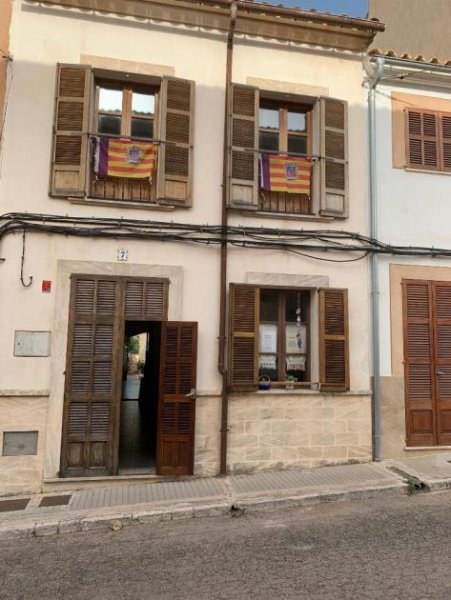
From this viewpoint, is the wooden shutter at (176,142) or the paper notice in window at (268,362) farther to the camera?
the paper notice in window at (268,362)

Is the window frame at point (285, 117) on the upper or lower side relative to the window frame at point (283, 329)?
upper

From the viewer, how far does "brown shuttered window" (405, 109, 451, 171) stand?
25.8 feet

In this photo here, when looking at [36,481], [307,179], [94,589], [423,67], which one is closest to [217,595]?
[94,589]

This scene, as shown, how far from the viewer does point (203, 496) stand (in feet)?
19.0

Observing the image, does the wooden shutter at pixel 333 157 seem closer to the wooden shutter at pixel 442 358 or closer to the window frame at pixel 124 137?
the wooden shutter at pixel 442 358

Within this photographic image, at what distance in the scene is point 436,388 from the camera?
750 cm

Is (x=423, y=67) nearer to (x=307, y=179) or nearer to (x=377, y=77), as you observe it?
(x=377, y=77)

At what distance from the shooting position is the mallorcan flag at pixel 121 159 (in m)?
6.78

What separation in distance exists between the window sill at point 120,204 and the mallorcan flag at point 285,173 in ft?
5.32

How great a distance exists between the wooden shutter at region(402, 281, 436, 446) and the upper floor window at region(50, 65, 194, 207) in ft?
13.2

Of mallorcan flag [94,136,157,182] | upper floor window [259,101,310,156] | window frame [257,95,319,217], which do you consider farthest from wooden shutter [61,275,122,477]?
upper floor window [259,101,310,156]

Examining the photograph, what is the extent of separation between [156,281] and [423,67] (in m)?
5.79

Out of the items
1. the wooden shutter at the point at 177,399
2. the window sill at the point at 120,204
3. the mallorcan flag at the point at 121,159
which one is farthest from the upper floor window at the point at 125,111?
the wooden shutter at the point at 177,399

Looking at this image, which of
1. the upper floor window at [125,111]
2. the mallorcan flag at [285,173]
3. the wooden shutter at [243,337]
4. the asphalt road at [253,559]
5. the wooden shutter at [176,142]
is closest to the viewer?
the asphalt road at [253,559]
